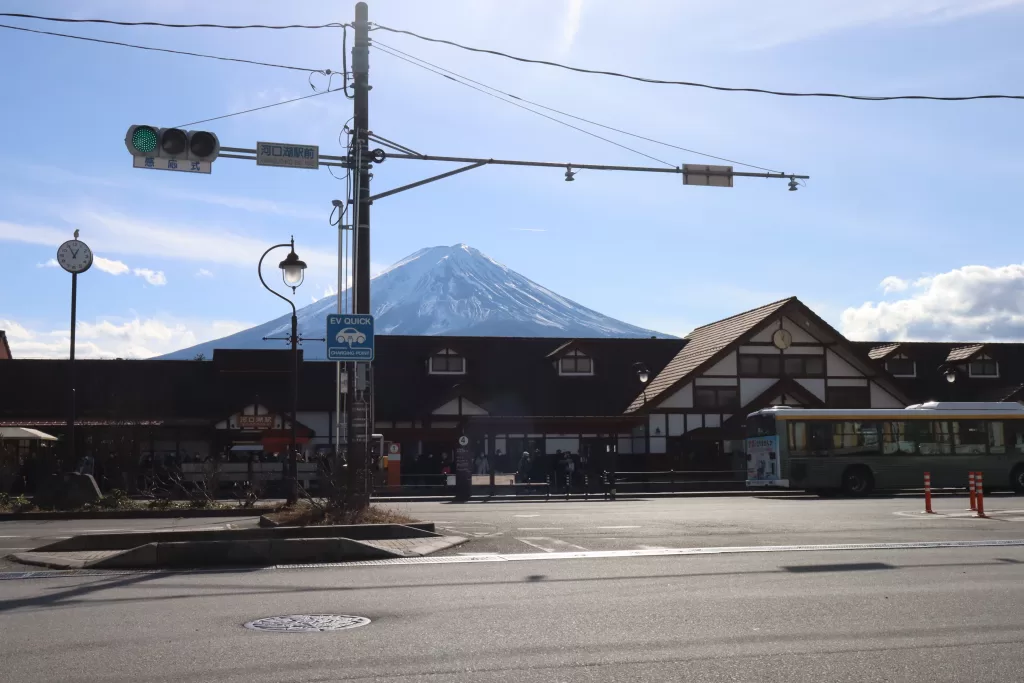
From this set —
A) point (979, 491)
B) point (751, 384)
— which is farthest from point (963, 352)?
point (979, 491)

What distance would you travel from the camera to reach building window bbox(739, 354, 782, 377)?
151ft

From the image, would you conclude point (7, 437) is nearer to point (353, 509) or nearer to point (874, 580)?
point (353, 509)

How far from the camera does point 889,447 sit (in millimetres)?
33844

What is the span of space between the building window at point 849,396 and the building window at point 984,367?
31.2 feet

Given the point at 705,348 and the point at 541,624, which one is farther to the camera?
the point at 705,348

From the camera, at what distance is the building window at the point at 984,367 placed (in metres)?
52.9

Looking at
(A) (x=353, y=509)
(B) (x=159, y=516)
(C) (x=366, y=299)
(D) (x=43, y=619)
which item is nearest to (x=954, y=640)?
(D) (x=43, y=619)

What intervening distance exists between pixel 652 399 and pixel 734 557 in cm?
3066

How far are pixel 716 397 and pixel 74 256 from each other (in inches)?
1162

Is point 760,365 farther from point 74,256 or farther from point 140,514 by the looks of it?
point 74,256

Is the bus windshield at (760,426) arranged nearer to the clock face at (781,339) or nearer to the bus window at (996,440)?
the bus window at (996,440)

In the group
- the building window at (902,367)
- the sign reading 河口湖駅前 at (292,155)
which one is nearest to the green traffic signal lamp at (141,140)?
the sign reading 河口湖駅前 at (292,155)

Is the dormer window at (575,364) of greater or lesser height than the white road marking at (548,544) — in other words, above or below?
above

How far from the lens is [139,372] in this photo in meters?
45.5
